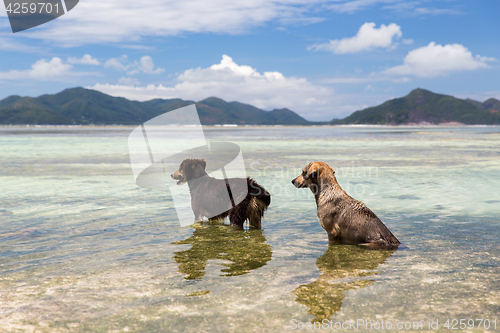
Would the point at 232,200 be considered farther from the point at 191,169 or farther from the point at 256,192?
the point at 191,169

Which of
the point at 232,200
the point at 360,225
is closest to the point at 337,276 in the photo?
the point at 360,225

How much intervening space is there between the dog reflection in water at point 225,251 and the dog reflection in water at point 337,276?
1004 millimetres

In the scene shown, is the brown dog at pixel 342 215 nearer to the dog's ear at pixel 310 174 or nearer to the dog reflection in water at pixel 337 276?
the dog's ear at pixel 310 174

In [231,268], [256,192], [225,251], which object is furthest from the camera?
[256,192]

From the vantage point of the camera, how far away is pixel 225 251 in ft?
21.0

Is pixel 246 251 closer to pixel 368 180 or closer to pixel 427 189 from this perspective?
pixel 427 189

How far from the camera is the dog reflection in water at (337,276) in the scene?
4.21 m

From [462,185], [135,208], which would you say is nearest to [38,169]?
[135,208]

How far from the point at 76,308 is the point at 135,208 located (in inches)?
232

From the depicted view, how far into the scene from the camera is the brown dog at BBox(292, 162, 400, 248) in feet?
21.1

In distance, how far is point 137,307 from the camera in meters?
4.15

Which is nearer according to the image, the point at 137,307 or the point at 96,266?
the point at 137,307

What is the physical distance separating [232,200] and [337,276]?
11.0 ft

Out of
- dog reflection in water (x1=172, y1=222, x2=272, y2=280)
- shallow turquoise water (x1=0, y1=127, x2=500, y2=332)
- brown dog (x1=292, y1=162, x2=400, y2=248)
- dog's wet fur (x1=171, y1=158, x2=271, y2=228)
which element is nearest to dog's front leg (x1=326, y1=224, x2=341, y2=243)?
brown dog (x1=292, y1=162, x2=400, y2=248)
